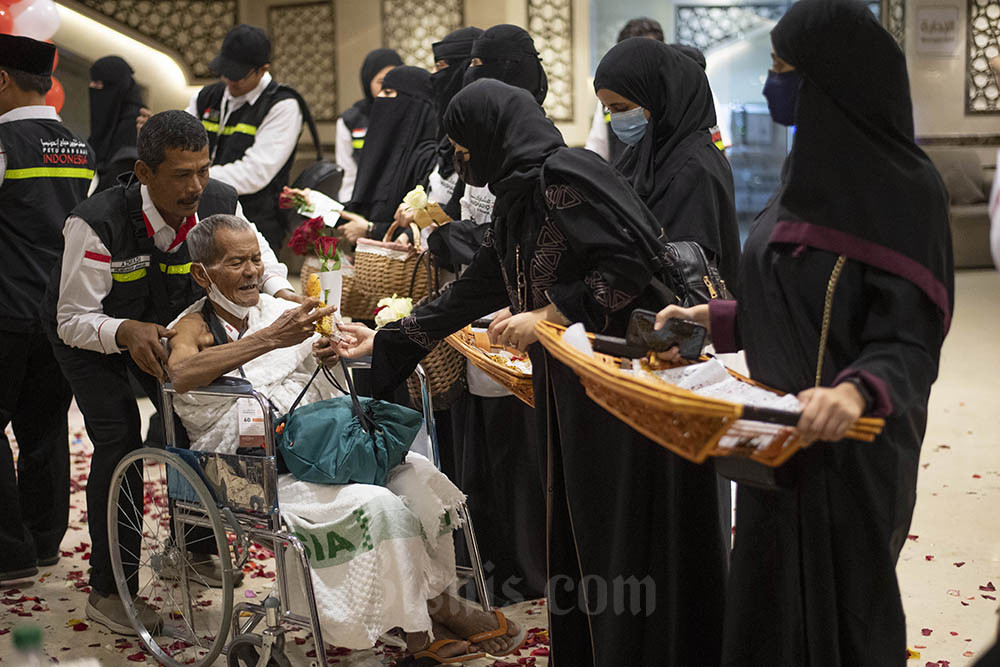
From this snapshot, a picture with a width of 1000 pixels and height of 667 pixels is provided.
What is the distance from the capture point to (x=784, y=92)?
80.7 inches

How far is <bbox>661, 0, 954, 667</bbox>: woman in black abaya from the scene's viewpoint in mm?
1802

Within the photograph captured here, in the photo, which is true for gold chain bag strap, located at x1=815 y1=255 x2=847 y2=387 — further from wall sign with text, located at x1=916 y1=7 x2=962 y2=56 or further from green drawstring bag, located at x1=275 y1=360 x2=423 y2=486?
wall sign with text, located at x1=916 y1=7 x2=962 y2=56

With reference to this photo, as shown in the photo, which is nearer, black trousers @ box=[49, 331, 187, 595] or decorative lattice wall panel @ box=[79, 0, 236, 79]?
black trousers @ box=[49, 331, 187, 595]

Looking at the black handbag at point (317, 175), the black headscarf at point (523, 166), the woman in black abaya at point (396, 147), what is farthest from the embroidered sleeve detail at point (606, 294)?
the black handbag at point (317, 175)

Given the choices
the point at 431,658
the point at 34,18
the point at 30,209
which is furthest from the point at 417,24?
the point at 431,658

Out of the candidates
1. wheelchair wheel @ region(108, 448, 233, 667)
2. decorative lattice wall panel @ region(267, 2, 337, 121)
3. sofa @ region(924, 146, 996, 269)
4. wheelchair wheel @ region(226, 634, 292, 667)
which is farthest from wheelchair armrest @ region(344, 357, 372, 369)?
sofa @ region(924, 146, 996, 269)

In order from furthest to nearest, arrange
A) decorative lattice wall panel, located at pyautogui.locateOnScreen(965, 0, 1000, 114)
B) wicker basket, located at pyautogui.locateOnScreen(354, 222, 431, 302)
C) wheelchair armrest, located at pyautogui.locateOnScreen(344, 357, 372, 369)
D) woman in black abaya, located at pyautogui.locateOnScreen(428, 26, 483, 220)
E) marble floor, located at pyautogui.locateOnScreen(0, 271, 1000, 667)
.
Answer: decorative lattice wall panel, located at pyautogui.locateOnScreen(965, 0, 1000, 114) < woman in black abaya, located at pyautogui.locateOnScreen(428, 26, 483, 220) < wicker basket, located at pyautogui.locateOnScreen(354, 222, 431, 302) < marble floor, located at pyautogui.locateOnScreen(0, 271, 1000, 667) < wheelchair armrest, located at pyautogui.locateOnScreen(344, 357, 372, 369)

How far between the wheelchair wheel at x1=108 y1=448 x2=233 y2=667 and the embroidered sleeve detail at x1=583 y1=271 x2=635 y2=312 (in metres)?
1.14

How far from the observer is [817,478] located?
1.95 m

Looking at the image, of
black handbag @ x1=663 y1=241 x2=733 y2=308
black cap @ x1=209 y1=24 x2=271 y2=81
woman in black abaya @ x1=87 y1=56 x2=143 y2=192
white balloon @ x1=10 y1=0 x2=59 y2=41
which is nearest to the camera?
black handbag @ x1=663 y1=241 x2=733 y2=308

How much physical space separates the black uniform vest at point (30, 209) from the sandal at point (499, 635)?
1.91 meters

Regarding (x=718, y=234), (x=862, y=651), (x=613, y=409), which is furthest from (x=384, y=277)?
(x=862, y=651)

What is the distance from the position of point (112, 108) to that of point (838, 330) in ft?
17.7

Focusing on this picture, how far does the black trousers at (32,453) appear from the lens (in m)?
3.74
